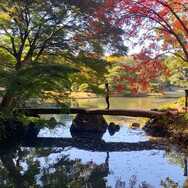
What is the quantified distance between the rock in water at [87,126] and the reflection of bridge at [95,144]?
190 cm

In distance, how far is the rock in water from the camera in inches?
821

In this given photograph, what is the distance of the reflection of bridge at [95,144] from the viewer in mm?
16344

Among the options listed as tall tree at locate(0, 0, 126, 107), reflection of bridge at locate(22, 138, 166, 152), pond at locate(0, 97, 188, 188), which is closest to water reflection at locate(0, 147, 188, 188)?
pond at locate(0, 97, 188, 188)

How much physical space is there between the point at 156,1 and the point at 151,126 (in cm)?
703

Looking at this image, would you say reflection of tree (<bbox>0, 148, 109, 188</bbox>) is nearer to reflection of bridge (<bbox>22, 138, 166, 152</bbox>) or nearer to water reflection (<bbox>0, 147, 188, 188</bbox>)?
water reflection (<bbox>0, 147, 188, 188</bbox>)

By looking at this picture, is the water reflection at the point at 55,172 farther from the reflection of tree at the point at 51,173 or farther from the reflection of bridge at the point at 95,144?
the reflection of bridge at the point at 95,144

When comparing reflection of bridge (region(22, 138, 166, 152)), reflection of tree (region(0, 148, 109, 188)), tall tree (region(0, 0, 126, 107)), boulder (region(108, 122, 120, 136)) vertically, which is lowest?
reflection of tree (region(0, 148, 109, 188))

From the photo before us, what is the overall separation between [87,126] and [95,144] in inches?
132

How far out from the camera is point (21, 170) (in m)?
12.9

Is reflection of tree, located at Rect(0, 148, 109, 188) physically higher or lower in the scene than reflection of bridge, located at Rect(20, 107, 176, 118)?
lower

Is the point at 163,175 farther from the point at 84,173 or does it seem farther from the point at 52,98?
the point at 52,98

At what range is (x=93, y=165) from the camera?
13.5m

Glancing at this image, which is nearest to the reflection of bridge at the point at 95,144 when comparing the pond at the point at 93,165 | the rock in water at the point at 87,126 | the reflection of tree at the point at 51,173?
the pond at the point at 93,165

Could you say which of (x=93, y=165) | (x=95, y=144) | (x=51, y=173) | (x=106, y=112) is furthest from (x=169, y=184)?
(x=106, y=112)
